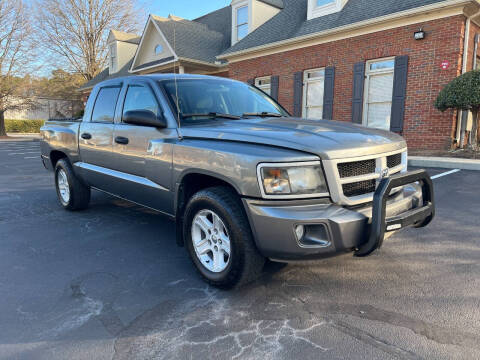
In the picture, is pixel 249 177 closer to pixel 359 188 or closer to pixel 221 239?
pixel 221 239

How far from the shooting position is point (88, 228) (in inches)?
176

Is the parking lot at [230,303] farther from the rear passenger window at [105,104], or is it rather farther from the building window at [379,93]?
the building window at [379,93]

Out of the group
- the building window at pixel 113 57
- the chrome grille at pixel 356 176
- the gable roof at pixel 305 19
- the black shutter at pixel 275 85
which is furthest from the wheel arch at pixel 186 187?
the building window at pixel 113 57

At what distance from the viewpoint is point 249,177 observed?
8.09 ft

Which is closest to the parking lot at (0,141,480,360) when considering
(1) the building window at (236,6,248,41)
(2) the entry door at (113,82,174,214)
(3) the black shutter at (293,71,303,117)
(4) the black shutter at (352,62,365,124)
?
(2) the entry door at (113,82,174,214)

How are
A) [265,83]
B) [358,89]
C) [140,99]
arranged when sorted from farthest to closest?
1. [265,83]
2. [358,89]
3. [140,99]

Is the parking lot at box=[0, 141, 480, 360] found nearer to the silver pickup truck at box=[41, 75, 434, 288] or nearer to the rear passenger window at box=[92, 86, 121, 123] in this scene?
the silver pickup truck at box=[41, 75, 434, 288]

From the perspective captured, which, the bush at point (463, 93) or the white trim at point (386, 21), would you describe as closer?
the bush at point (463, 93)

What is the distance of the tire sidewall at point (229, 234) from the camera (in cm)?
255

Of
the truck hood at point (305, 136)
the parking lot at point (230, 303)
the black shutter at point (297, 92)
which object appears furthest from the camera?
the black shutter at point (297, 92)

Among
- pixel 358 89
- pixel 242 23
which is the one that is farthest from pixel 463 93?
pixel 242 23

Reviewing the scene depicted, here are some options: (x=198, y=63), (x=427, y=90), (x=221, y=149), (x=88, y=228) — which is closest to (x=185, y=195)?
(x=221, y=149)

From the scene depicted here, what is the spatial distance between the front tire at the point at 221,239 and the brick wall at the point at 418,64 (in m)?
9.41

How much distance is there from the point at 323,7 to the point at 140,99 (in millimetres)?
11637
